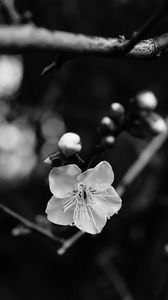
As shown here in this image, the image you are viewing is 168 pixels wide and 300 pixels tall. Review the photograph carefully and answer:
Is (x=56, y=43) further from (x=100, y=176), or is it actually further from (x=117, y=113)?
(x=100, y=176)

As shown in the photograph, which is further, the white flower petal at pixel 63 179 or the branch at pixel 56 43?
the white flower petal at pixel 63 179

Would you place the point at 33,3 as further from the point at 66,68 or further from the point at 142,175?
the point at 142,175

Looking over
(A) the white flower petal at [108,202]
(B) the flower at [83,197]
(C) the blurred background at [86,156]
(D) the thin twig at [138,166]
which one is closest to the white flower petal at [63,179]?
(B) the flower at [83,197]

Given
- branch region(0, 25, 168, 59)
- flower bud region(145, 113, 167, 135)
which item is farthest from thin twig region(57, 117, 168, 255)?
branch region(0, 25, 168, 59)

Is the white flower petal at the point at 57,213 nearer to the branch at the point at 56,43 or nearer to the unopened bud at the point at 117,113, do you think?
the unopened bud at the point at 117,113

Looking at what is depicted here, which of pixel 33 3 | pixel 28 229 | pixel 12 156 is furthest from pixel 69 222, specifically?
pixel 12 156

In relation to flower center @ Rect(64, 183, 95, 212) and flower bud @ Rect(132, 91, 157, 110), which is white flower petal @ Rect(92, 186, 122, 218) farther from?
flower bud @ Rect(132, 91, 157, 110)
